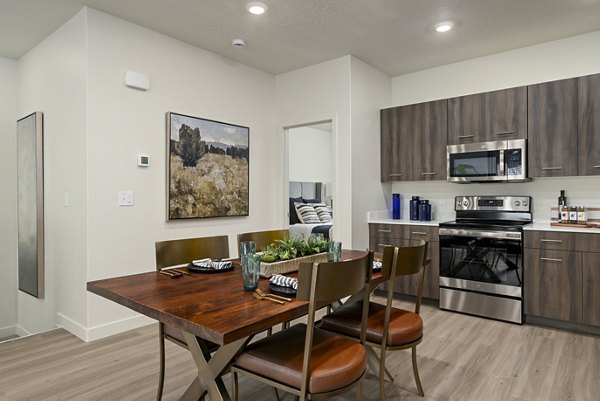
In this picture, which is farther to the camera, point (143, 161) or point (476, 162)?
point (476, 162)

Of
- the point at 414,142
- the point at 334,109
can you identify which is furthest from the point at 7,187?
the point at 414,142

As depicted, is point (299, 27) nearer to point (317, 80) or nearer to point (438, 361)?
point (317, 80)

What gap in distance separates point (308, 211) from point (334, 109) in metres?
2.59

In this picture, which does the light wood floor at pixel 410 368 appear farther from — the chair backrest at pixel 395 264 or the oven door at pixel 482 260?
the chair backrest at pixel 395 264

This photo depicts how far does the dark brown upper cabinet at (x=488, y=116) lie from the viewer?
369 centimetres

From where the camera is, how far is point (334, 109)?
4.19 m

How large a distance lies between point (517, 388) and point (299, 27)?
3.16 m

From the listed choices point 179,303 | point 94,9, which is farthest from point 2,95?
point 179,303

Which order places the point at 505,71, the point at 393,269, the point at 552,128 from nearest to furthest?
the point at 393,269, the point at 552,128, the point at 505,71

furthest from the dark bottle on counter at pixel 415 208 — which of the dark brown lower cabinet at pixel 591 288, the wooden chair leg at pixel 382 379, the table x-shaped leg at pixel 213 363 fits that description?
the table x-shaped leg at pixel 213 363

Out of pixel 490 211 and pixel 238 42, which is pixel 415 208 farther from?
pixel 238 42

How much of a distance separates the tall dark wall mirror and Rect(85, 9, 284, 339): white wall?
0.97 m

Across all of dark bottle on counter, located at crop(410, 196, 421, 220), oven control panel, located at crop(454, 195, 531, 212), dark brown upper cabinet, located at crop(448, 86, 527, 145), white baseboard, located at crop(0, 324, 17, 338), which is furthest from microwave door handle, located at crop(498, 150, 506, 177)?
white baseboard, located at crop(0, 324, 17, 338)

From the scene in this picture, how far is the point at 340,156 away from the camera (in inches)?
163
